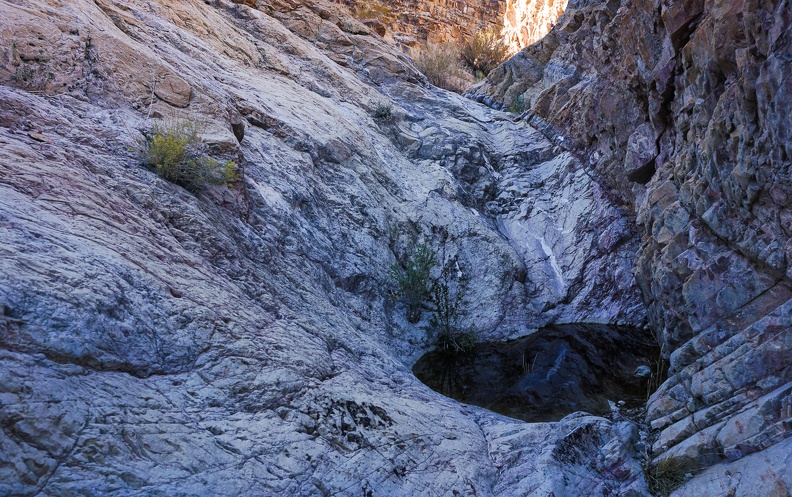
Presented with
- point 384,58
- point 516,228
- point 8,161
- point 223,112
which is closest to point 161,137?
point 8,161

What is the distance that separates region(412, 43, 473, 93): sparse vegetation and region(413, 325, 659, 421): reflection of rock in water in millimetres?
10889

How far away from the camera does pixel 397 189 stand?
8.94m

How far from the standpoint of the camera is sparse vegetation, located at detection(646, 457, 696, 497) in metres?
3.70

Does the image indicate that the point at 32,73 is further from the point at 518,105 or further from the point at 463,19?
the point at 463,19

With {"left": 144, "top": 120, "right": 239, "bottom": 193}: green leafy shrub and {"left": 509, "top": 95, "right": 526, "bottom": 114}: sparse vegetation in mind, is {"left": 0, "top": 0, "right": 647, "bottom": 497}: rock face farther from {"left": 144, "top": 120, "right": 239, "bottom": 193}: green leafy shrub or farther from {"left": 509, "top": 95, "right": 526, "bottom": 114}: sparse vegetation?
{"left": 509, "top": 95, "right": 526, "bottom": 114}: sparse vegetation

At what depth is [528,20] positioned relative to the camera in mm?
21250

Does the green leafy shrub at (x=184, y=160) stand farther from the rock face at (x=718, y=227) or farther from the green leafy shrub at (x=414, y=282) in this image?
the rock face at (x=718, y=227)

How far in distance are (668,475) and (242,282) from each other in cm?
394

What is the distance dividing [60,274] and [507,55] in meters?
19.6

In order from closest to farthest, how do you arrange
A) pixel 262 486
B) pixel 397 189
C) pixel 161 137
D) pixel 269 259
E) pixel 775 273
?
pixel 262 486 → pixel 775 273 → pixel 161 137 → pixel 269 259 → pixel 397 189

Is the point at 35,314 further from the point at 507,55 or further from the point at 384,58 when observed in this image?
the point at 507,55

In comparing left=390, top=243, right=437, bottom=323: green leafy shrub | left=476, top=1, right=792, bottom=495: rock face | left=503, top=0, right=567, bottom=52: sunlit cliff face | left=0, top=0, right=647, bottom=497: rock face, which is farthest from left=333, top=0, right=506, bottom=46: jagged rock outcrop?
left=476, top=1, right=792, bottom=495: rock face

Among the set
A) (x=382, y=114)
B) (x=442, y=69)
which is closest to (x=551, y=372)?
(x=382, y=114)

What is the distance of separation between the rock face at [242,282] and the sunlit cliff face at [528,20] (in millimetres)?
12350
